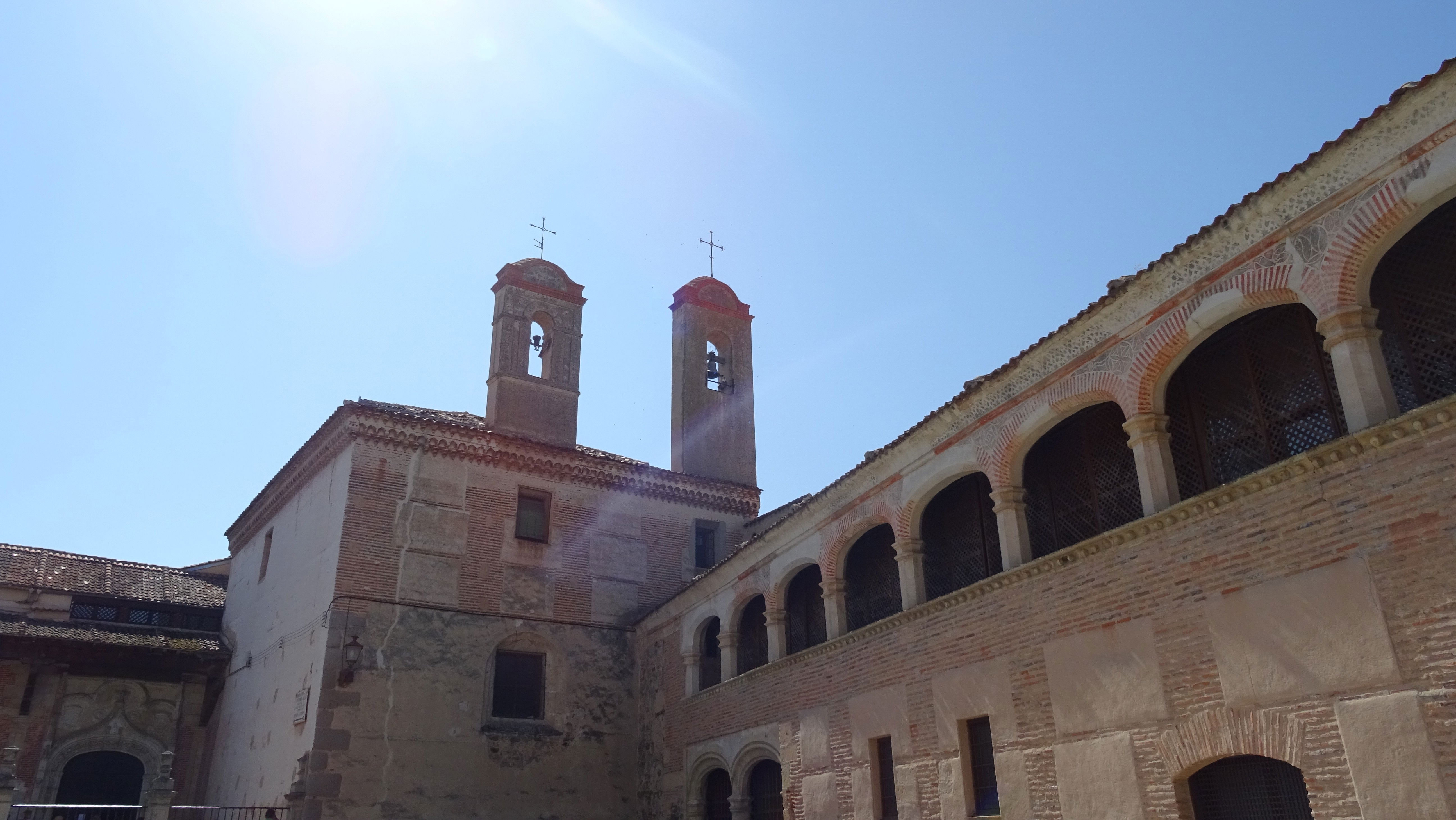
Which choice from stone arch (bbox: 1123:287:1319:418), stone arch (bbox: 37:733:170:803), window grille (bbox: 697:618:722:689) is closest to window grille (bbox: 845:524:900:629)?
window grille (bbox: 697:618:722:689)

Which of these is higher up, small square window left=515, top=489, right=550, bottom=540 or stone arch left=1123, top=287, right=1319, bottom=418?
small square window left=515, top=489, right=550, bottom=540

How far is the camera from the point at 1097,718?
8.18 m

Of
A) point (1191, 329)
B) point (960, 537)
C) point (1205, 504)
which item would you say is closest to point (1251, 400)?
point (1191, 329)

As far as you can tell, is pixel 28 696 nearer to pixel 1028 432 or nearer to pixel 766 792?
pixel 766 792

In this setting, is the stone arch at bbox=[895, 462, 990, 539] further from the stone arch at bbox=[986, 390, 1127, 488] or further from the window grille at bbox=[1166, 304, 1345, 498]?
the window grille at bbox=[1166, 304, 1345, 498]

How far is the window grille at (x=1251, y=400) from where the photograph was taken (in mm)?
7324

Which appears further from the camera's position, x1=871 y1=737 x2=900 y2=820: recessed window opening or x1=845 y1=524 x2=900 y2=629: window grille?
x1=845 y1=524 x2=900 y2=629: window grille

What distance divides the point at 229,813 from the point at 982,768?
40.4 ft

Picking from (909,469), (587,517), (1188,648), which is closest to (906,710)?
(909,469)

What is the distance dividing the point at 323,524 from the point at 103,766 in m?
5.75

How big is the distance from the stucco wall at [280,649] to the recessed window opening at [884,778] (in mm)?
7837

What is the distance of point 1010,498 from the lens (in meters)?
9.66

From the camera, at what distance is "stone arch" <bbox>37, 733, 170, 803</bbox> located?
16.2m

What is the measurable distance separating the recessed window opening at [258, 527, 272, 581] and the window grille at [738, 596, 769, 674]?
349 inches
